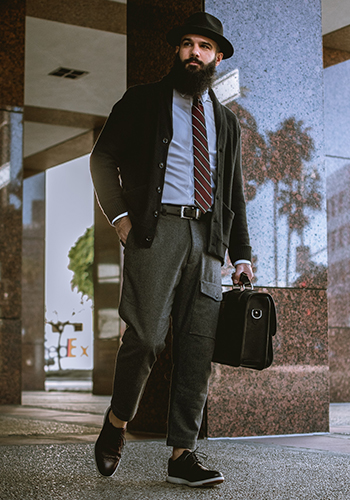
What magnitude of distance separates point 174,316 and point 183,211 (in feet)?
1.60

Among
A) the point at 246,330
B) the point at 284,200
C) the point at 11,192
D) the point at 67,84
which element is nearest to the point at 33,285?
the point at 67,84

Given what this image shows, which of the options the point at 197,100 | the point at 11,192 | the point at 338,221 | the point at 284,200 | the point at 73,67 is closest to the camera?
the point at 197,100

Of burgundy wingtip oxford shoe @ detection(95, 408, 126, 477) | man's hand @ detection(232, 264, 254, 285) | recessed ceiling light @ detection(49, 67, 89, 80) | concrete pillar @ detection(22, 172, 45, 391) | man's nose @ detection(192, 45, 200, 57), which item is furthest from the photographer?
concrete pillar @ detection(22, 172, 45, 391)

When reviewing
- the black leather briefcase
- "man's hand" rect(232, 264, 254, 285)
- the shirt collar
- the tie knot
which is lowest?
the black leather briefcase

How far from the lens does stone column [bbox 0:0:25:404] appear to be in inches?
320

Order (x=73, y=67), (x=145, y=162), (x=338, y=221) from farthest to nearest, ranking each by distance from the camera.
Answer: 1. (x=73, y=67)
2. (x=338, y=221)
3. (x=145, y=162)

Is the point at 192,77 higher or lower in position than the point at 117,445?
higher

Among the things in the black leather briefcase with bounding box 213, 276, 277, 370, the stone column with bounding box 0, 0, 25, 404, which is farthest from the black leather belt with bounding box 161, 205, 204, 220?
the stone column with bounding box 0, 0, 25, 404

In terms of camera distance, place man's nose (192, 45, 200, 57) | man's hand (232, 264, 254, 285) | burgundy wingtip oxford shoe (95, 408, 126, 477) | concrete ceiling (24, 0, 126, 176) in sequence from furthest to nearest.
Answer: concrete ceiling (24, 0, 126, 176) → man's hand (232, 264, 254, 285) → man's nose (192, 45, 200, 57) → burgundy wingtip oxford shoe (95, 408, 126, 477)

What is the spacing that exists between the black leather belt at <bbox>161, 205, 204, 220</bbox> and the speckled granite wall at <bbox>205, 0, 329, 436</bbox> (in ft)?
5.67

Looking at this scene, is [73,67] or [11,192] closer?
[11,192]

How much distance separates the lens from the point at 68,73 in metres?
10.4

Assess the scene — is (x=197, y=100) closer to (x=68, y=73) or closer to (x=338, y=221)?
(x=338, y=221)

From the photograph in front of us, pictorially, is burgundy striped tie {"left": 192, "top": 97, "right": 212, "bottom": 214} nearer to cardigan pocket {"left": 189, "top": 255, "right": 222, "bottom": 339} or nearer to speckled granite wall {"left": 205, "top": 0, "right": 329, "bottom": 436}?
cardigan pocket {"left": 189, "top": 255, "right": 222, "bottom": 339}
